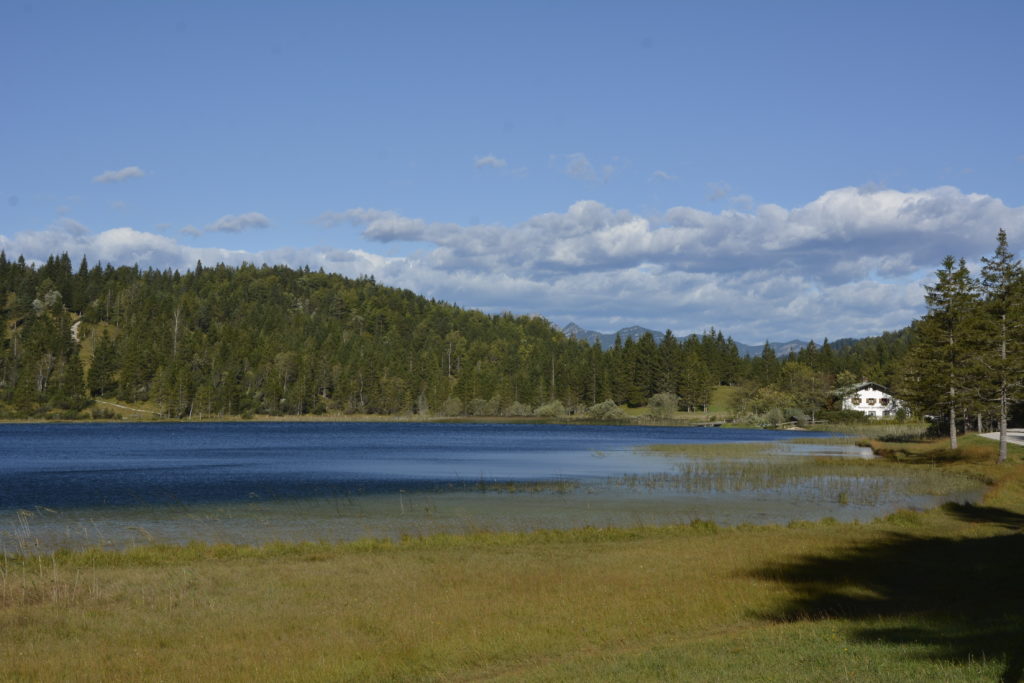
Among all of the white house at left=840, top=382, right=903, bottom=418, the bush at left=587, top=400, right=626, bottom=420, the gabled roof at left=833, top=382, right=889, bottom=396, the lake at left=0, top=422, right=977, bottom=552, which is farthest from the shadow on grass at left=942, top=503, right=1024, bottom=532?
the bush at left=587, top=400, right=626, bottom=420

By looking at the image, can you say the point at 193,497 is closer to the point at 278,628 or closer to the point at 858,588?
the point at 278,628

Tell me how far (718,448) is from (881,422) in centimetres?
6912

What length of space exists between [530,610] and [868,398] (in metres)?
163

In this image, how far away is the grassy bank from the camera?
13.5 m

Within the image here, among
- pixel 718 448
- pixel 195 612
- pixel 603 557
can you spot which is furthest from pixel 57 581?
pixel 718 448

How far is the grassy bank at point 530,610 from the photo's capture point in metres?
13.5

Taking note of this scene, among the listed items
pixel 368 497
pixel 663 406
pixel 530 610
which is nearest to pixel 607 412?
pixel 663 406

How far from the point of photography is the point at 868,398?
164000 mm

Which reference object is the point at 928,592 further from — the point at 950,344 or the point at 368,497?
the point at 950,344

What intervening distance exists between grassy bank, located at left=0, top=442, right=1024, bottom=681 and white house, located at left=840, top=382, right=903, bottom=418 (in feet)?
478

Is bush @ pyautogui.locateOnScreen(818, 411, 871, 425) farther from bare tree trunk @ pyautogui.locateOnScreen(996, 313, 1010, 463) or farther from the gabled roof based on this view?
bare tree trunk @ pyautogui.locateOnScreen(996, 313, 1010, 463)

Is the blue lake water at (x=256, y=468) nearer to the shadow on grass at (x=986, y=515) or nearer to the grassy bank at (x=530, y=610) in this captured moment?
the grassy bank at (x=530, y=610)

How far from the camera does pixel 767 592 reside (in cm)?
1941

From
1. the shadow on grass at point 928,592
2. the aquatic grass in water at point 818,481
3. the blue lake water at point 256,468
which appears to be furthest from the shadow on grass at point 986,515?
the blue lake water at point 256,468
